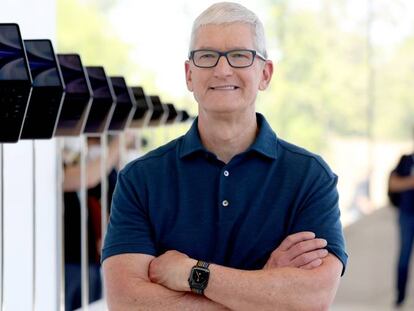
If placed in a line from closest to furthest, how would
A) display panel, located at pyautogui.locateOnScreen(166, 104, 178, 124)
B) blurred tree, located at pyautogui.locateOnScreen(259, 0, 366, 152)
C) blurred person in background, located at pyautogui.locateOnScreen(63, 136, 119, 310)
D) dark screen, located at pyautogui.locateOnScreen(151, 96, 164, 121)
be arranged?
dark screen, located at pyautogui.locateOnScreen(151, 96, 164, 121)
blurred person in background, located at pyautogui.locateOnScreen(63, 136, 119, 310)
display panel, located at pyautogui.locateOnScreen(166, 104, 178, 124)
blurred tree, located at pyautogui.locateOnScreen(259, 0, 366, 152)

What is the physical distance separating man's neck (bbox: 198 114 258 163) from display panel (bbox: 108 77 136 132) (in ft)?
5.21

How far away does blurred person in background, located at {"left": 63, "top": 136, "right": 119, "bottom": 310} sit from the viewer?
5.03 meters

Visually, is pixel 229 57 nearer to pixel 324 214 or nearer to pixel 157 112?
pixel 324 214

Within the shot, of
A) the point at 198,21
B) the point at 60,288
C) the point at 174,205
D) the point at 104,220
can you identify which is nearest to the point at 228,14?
the point at 198,21

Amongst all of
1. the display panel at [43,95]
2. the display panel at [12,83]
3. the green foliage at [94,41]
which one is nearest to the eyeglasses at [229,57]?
the display panel at [12,83]

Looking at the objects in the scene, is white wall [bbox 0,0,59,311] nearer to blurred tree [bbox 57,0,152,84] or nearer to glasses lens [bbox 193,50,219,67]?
glasses lens [bbox 193,50,219,67]

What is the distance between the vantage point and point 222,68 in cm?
218

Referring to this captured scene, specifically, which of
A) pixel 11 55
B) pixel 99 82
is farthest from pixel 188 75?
pixel 99 82

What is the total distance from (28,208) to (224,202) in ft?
6.54

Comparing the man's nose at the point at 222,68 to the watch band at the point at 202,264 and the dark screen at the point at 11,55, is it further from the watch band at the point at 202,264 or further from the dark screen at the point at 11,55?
the dark screen at the point at 11,55

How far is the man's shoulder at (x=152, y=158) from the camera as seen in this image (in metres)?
2.34

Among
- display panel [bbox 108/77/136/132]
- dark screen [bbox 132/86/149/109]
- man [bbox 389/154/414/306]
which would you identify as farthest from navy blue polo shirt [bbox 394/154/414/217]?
display panel [bbox 108/77/136/132]

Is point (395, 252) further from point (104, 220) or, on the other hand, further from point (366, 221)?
point (104, 220)

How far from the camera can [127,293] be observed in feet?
7.68
